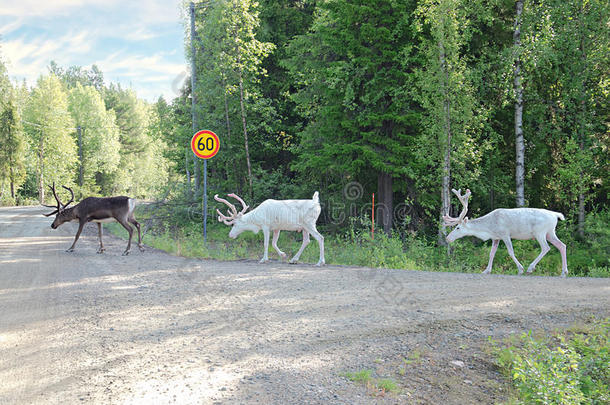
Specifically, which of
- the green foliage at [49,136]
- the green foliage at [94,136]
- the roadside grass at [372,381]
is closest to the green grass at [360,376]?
the roadside grass at [372,381]

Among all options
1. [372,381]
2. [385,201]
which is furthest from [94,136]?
[372,381]

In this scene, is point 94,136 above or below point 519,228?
above

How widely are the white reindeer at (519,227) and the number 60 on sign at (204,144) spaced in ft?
25.0

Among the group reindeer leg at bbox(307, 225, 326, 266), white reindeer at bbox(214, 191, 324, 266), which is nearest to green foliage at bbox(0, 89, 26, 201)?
white reindeer at bbox(214, 191, 324, 266)

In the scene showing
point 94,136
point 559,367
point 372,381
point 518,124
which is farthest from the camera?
point 94,136

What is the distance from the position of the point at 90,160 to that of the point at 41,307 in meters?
56.2

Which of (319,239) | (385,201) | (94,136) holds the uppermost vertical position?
(94,136)

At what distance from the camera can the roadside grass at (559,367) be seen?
15.6ft

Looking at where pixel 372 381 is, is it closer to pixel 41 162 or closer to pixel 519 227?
pixel 519 227

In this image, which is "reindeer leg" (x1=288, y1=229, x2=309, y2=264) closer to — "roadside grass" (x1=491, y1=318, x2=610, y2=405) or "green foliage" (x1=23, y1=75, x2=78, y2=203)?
"roadside grass" (x1=491, y1=318, x2=610, y2=405)

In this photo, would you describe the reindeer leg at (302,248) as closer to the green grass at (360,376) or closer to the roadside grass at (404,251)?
the roadside grass at (404,251)

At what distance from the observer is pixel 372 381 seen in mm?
4770

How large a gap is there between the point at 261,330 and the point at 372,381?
6.28 feet

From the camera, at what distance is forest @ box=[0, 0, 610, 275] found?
1672 cm
